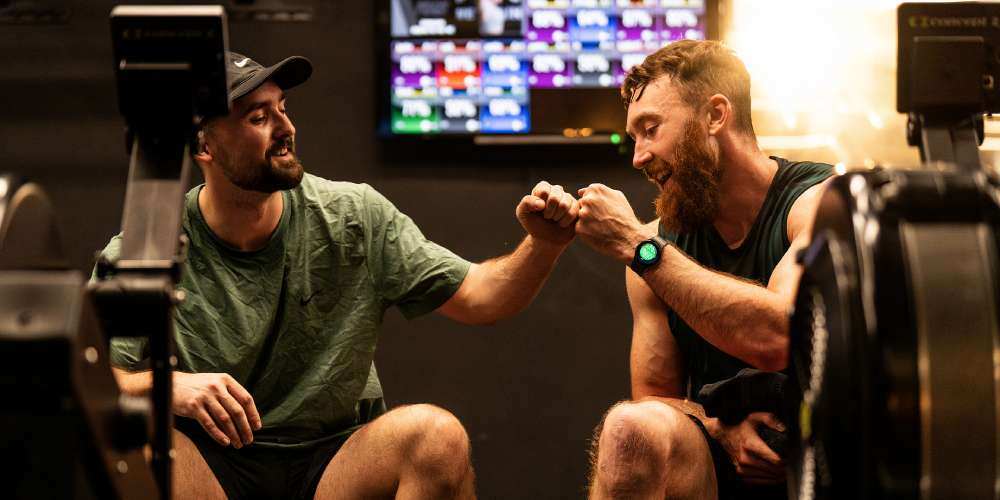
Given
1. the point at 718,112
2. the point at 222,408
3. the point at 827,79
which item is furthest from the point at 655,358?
the point at 827,79

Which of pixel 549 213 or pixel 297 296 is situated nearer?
pixel 549 213

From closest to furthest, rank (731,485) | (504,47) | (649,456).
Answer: (649,456) → (731,485) → (504,47)

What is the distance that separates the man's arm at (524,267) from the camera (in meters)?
2.21

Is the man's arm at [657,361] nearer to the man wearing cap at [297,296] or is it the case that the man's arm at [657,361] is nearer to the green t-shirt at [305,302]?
the man wearing cap at [297,296]

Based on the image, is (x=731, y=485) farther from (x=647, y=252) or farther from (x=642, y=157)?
(x=642, y=157)

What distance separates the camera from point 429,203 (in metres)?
3.67

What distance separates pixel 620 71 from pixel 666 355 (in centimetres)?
140

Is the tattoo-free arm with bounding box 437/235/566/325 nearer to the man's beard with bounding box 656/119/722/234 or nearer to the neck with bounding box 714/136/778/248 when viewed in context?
the man's beard with bounding box 656/119/722/234

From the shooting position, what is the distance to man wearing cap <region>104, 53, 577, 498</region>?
2221 millimetres

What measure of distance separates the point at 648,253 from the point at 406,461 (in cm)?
64

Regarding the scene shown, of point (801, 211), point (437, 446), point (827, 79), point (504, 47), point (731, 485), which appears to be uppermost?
point (504, 47)

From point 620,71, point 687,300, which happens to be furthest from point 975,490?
point 620,71

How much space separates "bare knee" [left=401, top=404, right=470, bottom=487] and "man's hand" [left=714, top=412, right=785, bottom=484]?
0.55 meters

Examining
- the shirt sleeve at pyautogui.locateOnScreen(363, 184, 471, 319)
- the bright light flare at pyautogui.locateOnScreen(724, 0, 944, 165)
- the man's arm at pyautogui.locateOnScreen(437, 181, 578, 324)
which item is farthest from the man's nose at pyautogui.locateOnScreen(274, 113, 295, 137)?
the bright light flare at pyautogui.locateOnScreen(724, 0, 944, 165)
